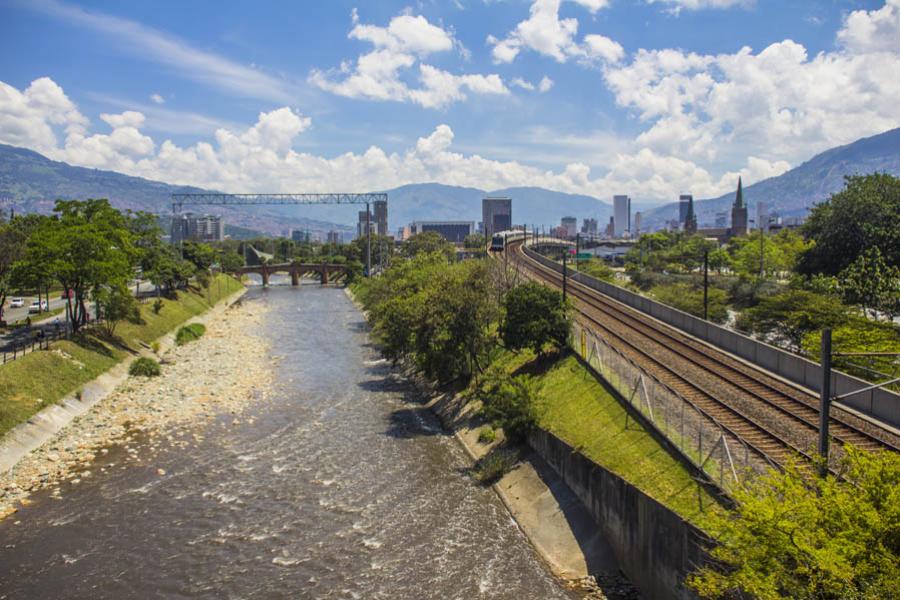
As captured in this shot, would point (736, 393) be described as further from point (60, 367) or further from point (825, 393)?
point (60, 367)

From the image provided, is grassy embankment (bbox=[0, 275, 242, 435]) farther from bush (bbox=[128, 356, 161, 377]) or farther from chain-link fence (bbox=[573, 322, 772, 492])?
chain-link fence (bbox=[573, 322, 772, 492])

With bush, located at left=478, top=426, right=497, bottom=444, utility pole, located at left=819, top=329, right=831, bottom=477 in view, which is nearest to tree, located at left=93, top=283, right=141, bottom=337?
bush, located at left=478, top=426, right=497, bottom=444

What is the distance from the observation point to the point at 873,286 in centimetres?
4778

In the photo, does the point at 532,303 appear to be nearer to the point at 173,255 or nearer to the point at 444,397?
the point at 444,397

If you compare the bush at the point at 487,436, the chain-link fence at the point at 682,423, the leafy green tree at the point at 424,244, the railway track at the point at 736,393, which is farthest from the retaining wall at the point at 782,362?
the leafy green tree at the point at 424,244

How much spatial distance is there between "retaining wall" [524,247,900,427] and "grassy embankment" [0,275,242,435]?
3974 cm

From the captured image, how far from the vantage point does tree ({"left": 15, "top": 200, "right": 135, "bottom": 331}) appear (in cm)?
4725

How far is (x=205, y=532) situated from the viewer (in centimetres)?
2558

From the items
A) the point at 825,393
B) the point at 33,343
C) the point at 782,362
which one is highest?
the point at 825,393

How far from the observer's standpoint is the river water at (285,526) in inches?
861

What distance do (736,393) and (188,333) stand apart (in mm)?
61921

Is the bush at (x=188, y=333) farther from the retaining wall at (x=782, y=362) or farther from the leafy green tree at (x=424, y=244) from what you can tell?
the leafy green tree at (x=424, y=244)

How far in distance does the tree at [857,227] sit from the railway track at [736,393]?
28324mm

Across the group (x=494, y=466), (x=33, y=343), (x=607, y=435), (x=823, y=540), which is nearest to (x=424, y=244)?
(x=33, y=343)
